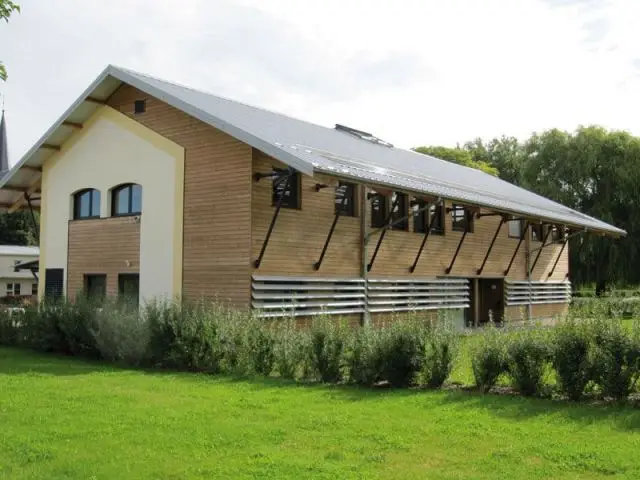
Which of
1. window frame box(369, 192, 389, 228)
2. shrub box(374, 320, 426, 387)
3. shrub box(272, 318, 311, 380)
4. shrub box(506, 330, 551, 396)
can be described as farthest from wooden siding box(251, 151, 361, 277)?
shrub box(506, 330, 551, 396)

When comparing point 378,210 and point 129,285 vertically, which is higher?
point 378,210

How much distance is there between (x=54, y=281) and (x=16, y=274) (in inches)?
1302

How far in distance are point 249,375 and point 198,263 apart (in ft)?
18.5

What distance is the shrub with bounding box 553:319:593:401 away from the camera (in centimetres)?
866

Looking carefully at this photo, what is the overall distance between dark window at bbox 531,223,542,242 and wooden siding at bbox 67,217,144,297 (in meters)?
16.1

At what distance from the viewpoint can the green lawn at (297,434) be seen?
19.0 feet

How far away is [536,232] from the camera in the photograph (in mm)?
28156

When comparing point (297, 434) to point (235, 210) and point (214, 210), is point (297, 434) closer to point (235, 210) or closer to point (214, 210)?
point (235, 210)

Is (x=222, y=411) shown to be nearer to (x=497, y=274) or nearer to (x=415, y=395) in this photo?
(x=415, y=395)

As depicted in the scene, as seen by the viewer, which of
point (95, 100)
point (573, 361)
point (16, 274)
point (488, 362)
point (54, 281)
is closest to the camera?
point (573, 361)

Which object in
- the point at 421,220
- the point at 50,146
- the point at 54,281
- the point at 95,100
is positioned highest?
the point at 95,100

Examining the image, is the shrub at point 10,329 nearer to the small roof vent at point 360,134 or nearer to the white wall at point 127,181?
the white wall at point 127,181

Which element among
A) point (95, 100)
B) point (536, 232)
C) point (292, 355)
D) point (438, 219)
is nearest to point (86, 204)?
point (95, 100)

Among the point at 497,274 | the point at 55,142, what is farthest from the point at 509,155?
the point at 55,142
